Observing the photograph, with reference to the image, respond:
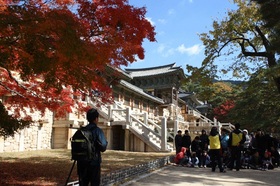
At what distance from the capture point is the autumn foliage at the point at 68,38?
5.35 meters

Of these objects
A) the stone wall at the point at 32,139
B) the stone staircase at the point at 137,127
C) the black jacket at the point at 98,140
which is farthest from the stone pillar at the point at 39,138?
the black jacket at the point at 98,140

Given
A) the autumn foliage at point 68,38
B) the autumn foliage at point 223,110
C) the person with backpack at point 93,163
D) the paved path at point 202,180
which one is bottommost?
the paved path at point 202,180

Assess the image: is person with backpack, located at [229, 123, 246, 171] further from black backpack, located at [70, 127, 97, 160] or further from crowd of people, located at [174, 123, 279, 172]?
black backpack, located at [70, 127, 97, 160]

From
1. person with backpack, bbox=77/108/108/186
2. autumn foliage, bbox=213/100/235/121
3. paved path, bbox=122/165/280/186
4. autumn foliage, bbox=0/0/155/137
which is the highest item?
autumn foliage, bbox=213/100/235/121

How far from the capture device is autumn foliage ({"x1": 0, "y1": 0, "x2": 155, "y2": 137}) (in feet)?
17.5

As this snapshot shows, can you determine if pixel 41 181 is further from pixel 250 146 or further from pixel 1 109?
pixel 250 146

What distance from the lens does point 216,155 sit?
34.7ft

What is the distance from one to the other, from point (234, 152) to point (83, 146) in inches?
299

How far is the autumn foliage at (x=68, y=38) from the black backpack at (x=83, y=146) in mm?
1534

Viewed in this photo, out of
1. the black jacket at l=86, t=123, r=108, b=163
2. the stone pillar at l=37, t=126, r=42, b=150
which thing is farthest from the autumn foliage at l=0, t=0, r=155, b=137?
the stone pillar at l=37, t=126, r=42, b=150

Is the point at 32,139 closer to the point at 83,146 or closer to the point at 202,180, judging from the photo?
the point at 202,180

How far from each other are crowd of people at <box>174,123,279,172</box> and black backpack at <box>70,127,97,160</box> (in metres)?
6.85

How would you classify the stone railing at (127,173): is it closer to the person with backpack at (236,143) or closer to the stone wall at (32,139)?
the person with backpack at (236,143)

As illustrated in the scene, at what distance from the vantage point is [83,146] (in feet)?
15.2
